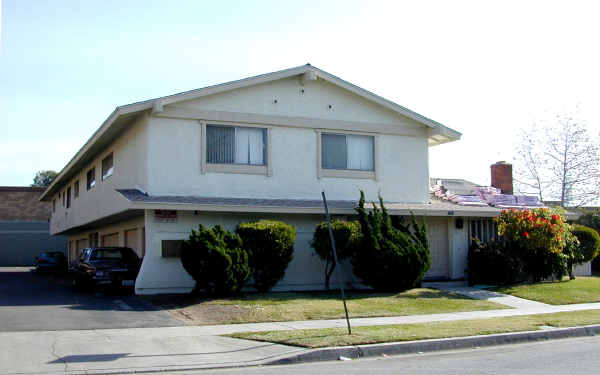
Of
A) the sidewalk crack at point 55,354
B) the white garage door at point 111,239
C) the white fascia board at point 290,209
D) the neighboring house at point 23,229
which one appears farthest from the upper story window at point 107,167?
the neighboring house at point 23,229

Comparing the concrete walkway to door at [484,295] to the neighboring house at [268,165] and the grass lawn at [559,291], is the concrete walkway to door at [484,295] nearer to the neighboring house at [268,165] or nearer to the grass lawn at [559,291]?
the grass lawn at [559,291]

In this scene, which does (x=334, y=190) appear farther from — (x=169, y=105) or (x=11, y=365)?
(x=11, y=365)

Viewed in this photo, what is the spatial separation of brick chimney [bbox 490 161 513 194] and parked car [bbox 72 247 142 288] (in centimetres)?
1501

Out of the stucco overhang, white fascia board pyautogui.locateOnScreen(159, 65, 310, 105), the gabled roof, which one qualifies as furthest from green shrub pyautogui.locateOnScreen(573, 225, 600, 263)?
white fascia board pyautogui.locateOnScreen(159, 65, 310, 105)

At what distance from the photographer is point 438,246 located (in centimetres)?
2078

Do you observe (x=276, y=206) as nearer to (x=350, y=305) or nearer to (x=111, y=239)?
(x=350, y=305)

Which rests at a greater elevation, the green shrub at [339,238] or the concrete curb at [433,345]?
the green shrub at [339,238]

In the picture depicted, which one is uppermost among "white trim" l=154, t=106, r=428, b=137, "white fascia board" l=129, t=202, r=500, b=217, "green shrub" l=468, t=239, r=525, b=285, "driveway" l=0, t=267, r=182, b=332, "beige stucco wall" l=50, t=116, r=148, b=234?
"white trim" l=154, t=106, r=428, b=137

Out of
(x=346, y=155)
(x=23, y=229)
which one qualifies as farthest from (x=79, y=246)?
(x=346, y=155)

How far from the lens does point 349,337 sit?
10789 millimetres

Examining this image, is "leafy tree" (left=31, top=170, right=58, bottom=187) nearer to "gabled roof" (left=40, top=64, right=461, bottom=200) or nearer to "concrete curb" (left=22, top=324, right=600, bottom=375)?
"gabled roof" (left=40, top=64, right=461, bottom=200)

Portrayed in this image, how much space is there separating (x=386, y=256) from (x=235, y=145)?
219 inches

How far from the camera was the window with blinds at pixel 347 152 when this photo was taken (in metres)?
20.4

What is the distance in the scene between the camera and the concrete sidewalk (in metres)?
8.67
